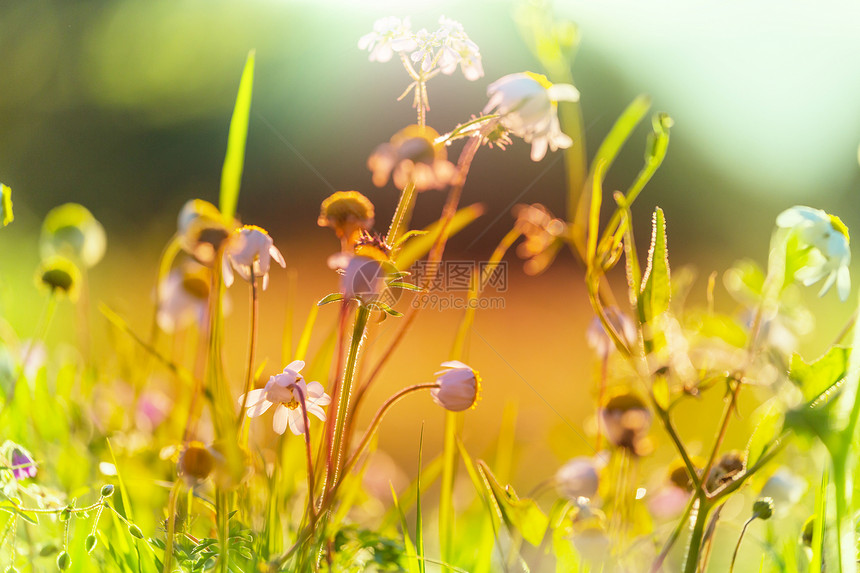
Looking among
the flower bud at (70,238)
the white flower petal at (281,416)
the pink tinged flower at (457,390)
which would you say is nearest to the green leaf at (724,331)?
the pink tinged flower at (457,390)

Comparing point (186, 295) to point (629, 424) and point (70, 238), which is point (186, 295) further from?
point (629, 424)

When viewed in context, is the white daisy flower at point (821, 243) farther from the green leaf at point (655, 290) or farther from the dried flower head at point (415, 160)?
the dried flower head at point (415, 160)

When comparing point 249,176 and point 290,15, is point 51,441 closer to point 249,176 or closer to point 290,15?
point 249,176

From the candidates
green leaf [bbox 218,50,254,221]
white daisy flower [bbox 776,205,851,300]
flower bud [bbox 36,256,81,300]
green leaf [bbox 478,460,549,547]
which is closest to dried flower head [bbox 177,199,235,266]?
green leaf [bbox 218,50,254,221]

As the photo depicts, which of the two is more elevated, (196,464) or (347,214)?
(347,214)

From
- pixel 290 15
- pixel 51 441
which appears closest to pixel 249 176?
pixel 290 15

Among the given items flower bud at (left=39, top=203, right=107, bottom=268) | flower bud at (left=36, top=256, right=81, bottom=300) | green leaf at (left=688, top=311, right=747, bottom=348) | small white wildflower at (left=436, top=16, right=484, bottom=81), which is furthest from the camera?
flower bud at (left=39, top=203, right=107, bottom=268)

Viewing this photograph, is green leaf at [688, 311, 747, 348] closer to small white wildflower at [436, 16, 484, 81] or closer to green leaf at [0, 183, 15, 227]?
small white wildflower at [436, 16, 484, 81]

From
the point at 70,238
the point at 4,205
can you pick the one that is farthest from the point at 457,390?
the point at 70,238
